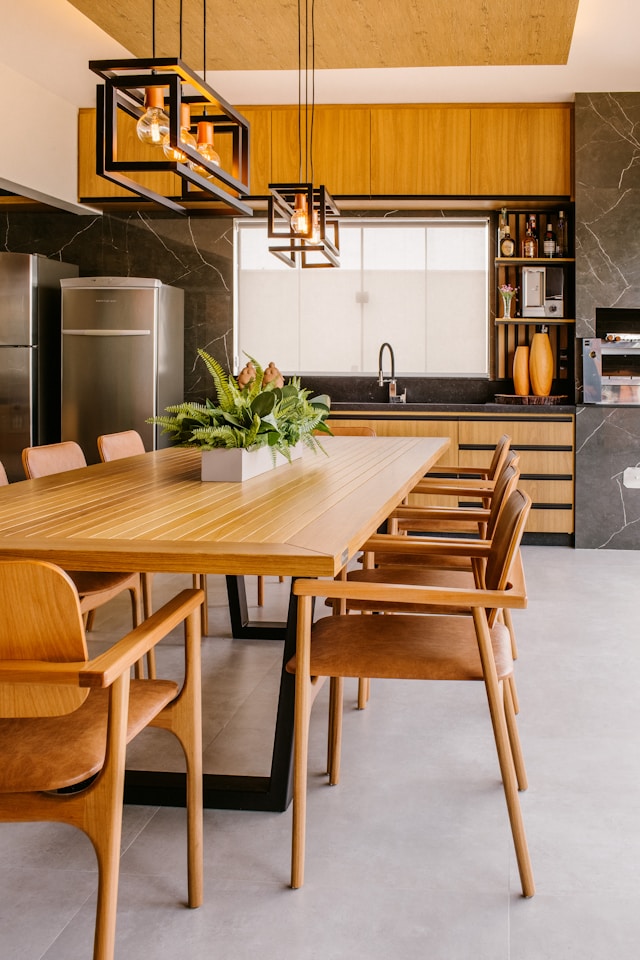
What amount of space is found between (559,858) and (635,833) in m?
0.24

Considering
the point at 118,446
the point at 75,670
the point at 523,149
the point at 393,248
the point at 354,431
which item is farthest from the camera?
the point at 393,248

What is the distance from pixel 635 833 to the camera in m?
2.12

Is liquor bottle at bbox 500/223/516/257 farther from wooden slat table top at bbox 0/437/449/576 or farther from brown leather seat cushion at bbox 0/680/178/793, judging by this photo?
brown leather seat cushion at bbox 0/680/178/793

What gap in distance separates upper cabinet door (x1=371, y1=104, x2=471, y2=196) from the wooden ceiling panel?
89cm

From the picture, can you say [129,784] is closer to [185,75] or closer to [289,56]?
[185,75]

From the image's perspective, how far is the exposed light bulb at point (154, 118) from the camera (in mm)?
2410

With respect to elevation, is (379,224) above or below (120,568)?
above

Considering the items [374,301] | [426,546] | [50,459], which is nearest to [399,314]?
[374,301]

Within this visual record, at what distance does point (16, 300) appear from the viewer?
5762 millimetres

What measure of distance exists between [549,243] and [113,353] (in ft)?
9.78

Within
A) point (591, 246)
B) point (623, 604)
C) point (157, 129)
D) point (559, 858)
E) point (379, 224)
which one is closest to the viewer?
point (559, 858)

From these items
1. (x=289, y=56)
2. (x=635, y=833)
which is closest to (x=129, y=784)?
(x=635, y=833)

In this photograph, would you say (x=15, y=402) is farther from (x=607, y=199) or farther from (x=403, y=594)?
(x=403, y=594)

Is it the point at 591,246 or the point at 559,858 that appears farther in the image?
the point at 591,246
